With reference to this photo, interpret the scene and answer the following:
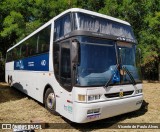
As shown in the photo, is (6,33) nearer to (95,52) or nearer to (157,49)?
(157,49)

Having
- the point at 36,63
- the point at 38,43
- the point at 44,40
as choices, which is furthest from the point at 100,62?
the point at 38,43

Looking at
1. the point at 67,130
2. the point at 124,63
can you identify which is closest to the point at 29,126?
the point at 67,130

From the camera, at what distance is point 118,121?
7.73 meters

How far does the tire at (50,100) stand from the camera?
8023 mm

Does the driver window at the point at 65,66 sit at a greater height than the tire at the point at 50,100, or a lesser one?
greater

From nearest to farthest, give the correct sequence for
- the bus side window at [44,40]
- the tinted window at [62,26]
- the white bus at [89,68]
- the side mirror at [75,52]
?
1. the side mirror at [75,52]
2. the white bus at [89,68]
3. the tinted window at [62,26]
4. the bus side window at [44,40]

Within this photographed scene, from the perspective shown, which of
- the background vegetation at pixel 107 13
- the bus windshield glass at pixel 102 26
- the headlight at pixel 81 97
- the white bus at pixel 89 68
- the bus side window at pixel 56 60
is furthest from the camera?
the background vegetation at pixel 107 13

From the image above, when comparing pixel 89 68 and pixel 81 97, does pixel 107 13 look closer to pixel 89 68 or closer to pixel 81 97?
pixel 89 68

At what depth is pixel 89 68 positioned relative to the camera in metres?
6.56

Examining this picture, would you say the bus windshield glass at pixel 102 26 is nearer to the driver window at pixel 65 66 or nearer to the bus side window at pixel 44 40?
the driver window at pixel 65 66

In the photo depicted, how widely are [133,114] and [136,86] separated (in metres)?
1.46

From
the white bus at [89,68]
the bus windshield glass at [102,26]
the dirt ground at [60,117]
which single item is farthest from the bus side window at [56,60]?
the dirt ground at [60,117]

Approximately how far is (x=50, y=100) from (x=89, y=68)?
2.54 metres

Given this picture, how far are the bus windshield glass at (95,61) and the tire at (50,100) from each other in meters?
1.98
